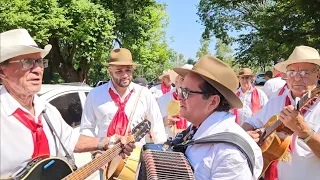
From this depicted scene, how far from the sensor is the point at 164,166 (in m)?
2.18

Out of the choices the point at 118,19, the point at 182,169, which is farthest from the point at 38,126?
the point at 118,19

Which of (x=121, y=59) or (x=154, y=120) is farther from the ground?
(x=121, y=59)

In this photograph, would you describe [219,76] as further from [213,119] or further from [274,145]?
[274,145]

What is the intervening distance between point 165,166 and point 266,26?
21.4m

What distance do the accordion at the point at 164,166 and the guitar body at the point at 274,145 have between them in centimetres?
135

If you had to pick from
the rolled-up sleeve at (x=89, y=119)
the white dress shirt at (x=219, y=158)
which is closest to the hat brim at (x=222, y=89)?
the white dress shirt at (x=219, y=158)

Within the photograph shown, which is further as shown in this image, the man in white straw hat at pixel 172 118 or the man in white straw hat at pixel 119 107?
the man in white straw hat at pixel 172 118

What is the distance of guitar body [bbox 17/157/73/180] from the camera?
8.27ft

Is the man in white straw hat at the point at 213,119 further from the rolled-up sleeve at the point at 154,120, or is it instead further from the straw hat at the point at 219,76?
the rolled-up sleeve at the point at 154,120

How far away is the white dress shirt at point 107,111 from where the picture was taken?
4547mm

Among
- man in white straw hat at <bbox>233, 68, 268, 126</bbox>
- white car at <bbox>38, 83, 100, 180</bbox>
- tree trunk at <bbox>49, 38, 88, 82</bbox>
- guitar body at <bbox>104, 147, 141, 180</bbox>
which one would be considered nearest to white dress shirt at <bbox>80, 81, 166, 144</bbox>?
guitar body at <bbox>104, 147, 141, 180</bbox>

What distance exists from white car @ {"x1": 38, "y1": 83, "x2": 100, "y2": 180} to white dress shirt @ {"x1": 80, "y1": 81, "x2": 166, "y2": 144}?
107 cm

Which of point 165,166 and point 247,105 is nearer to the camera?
point 165,166

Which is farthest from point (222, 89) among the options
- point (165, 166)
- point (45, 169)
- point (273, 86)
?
point (273, 86)
